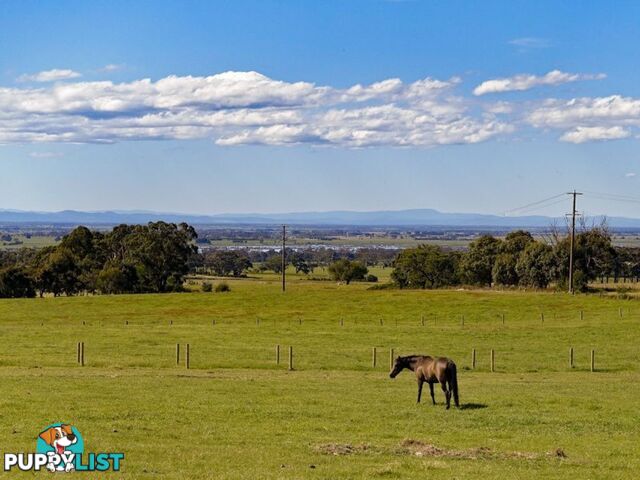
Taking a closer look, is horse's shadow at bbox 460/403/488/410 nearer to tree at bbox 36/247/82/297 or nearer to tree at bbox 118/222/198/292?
tree at bbox 118/222/198/292

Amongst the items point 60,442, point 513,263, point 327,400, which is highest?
point 513,263

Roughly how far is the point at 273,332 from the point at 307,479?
52.1 m

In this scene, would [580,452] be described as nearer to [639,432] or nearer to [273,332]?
[639,432]

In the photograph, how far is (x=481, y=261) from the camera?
145 meters

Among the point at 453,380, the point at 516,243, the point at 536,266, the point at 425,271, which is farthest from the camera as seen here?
the point at 425,271

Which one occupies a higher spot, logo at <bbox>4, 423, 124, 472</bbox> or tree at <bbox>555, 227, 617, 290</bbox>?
tree at <bbox>555, 227, 617, 290</bbox>

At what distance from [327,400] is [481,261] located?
116 meters

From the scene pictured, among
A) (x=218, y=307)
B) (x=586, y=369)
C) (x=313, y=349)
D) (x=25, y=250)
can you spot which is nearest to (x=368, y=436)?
(x=586, y=369)

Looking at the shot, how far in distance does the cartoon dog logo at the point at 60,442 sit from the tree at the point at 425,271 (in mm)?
127929

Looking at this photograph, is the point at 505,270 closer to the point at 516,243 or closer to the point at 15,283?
the point at 516,243

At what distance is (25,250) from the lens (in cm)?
19938

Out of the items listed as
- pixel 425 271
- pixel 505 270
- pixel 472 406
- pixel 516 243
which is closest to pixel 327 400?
pixel 472 406

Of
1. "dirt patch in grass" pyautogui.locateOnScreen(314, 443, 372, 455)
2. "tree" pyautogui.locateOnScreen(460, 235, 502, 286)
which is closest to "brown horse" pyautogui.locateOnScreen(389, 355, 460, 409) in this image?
"dirt patch in grass" pyautogui.locateOnScreen(314, 443, 372, 455)

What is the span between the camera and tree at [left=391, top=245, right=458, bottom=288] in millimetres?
150000
